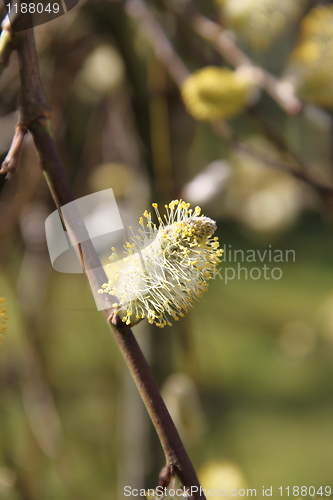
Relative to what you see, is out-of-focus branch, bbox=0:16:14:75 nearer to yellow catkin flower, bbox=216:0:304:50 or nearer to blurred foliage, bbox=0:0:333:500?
blurred foliage, bbox=0:0:333:500

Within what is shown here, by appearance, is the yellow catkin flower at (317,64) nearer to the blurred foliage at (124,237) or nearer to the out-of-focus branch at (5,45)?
the blurred foliage at (124,237)

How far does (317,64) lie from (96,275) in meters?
0.44

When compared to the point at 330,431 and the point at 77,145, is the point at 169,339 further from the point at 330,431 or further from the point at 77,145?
the point at 330,431

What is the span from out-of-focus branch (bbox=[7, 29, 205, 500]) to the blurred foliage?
0.12 meters

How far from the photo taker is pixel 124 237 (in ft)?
0.97

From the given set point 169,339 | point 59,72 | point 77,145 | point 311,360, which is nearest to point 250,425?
point 311,360

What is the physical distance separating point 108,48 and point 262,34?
0.23 metres

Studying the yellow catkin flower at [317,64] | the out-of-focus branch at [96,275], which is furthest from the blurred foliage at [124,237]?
the out-of-focus branch at [96,275]

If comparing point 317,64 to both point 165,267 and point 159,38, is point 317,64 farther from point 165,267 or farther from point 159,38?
point 165,267

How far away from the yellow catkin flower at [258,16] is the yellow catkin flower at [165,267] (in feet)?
1.27

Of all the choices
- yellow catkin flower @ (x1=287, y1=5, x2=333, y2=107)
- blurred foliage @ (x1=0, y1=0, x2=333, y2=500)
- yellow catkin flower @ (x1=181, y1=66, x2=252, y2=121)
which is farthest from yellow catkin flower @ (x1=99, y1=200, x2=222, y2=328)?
yellow catkin flower @ (x1=287, y1=5, x2=333, y2=107)

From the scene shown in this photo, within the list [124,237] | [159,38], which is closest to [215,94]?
[159,38]

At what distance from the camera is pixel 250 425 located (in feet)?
3.43

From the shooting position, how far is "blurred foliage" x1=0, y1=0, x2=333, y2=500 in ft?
1.78
